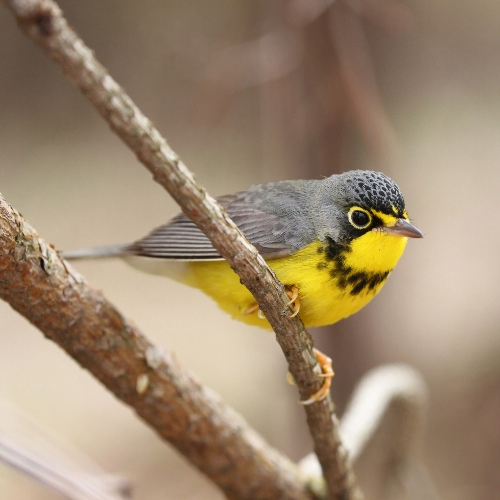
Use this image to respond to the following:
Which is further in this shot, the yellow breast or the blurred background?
the blurred background

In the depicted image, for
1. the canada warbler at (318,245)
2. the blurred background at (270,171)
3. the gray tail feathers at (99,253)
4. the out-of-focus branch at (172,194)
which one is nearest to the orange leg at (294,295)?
the canada warbler at (318,245)

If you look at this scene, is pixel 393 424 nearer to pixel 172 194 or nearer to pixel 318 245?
pixel 318 245

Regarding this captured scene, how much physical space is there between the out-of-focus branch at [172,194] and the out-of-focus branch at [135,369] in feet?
0.06

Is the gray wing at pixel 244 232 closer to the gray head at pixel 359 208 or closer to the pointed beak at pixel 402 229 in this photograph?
the gray head at pixel 359 208

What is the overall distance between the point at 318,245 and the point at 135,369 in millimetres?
848

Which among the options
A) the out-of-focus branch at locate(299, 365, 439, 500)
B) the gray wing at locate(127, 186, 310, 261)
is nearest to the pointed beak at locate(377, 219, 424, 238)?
the gray wing at locate(127, 186, 310, 261)

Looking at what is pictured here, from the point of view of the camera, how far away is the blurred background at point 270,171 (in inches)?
168

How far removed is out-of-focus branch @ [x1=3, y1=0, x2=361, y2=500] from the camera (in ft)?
4.66

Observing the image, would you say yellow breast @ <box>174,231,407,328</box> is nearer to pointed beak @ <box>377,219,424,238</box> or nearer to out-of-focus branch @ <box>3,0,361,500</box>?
pointed beak @ <box>377,219,424,238</box>

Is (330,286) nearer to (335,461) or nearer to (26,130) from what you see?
(335,461)

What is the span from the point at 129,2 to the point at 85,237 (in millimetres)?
2706

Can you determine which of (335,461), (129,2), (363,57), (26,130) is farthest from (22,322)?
(335,461)

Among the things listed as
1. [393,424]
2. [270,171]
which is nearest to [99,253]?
[393,424]

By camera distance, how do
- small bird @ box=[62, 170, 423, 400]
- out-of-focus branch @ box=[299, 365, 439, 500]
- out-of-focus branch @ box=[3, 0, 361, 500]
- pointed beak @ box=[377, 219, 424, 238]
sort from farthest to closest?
out-of-focus branch @ box=[299, 365, 439, 500] → small bird @ box=[62, 170, 423, 400] → pointed beak @ box=[377, 219, 424, 238] → out-of-focus branch @ box=[3, 0, 361, 500]
